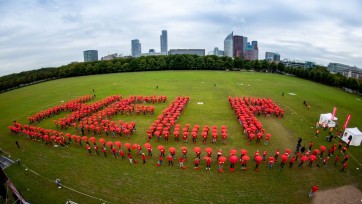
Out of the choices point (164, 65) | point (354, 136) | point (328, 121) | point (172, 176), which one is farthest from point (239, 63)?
point (172, 176)

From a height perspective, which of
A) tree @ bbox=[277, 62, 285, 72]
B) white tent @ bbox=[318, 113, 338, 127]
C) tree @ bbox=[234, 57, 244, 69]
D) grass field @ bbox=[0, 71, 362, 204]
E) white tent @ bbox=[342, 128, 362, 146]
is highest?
tree @ bbox=[234, 57, 244, 69]

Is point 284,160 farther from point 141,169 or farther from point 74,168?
point 74,168

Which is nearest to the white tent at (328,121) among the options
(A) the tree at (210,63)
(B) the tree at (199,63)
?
(A) the tree at (210,63)

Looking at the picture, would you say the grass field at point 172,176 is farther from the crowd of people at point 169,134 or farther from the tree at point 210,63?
the tree at point 210,63

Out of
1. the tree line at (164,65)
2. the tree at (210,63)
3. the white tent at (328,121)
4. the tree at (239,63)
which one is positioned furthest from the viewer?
the tree at (239,63)

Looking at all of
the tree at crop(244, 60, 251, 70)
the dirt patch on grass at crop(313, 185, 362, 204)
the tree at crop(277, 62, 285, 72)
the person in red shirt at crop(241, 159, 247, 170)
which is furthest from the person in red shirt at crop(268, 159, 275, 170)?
the tree at crop(244, 60, 251, 70)

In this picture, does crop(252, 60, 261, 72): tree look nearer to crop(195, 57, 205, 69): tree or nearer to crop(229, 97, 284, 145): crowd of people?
crop(195, 57, 205, 69): tree

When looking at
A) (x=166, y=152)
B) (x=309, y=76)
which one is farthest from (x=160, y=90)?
(x=309, y=76)

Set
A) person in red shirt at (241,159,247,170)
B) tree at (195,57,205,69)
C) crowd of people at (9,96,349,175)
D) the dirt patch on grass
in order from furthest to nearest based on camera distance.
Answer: tree at (195,57,205,69) < crowd of people at (9,96,349,175) < person in red shirt at (241,159,247,170) < the dirt patch on grass
